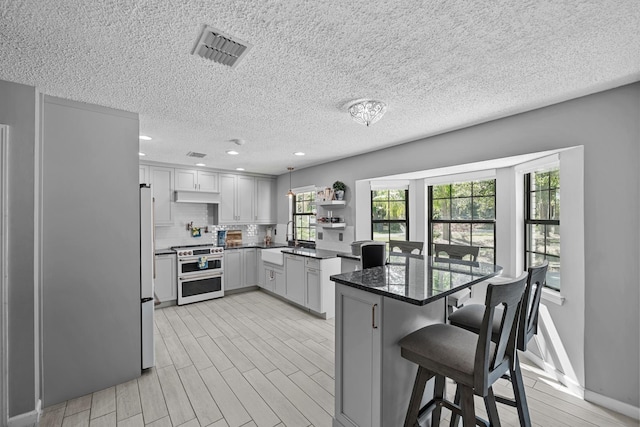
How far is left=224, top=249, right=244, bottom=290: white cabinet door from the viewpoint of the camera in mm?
5262

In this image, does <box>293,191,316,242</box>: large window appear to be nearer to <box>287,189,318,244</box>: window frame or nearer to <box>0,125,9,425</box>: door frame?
<box>287,189,318,244</box>: window frame

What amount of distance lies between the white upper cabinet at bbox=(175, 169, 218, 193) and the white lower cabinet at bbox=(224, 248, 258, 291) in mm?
1313

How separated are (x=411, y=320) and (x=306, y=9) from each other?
1.83 m

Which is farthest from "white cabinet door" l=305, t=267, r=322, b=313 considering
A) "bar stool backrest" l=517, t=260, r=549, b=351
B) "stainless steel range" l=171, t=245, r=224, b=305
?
"bar stool backrest" l=517, t=260, r=549, b=351

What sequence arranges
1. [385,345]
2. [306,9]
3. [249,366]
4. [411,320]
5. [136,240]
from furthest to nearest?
[249,366] → [136,240] → [411,320] → [385,345] → [306,9]

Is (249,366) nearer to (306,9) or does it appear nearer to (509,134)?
(306,9)

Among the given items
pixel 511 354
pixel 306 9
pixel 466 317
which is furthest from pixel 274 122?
pixel 511 354

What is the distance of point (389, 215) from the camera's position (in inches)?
Answer: 177

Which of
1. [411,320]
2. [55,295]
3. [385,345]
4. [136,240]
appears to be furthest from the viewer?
[136,240]

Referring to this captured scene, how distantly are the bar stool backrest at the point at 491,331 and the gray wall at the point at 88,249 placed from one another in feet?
9.06

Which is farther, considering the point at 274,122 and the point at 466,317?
the point at 274,122

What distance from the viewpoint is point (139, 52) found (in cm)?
165

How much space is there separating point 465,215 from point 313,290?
2.36 m

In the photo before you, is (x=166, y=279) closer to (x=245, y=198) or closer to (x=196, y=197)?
(x=196, y=197)
